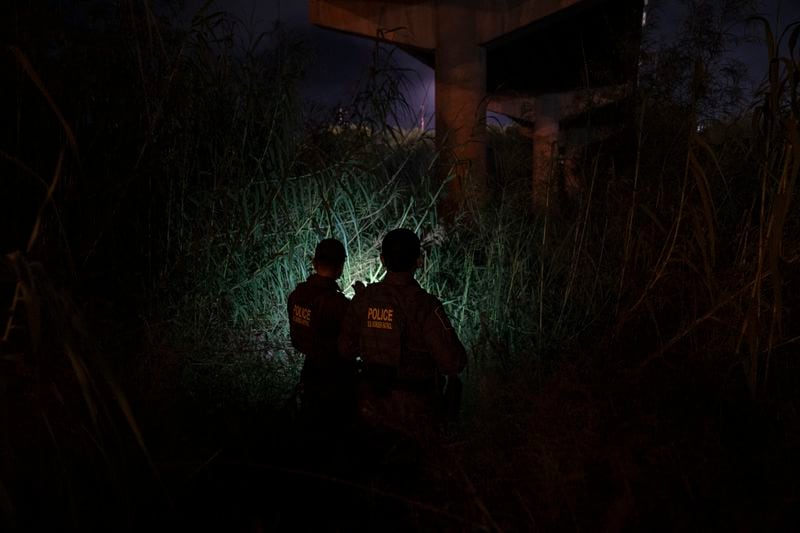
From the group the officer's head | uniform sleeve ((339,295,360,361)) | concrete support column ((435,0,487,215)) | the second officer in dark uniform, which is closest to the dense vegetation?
the second officer in dark uniform

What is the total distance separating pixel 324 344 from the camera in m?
2.87

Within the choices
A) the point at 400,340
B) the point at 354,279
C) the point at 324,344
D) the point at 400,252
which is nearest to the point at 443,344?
the point at 400,340

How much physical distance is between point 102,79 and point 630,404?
3502mm

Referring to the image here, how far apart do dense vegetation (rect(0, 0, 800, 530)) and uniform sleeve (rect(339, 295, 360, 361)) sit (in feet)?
1.81

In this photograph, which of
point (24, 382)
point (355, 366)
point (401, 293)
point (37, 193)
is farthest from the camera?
point (37, 193)

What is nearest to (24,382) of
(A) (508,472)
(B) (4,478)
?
(B) (4,478)

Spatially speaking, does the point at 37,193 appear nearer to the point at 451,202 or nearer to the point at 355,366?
the point at 355,366

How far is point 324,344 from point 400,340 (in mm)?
500

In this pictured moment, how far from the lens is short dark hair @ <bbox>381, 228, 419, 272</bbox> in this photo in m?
2.54

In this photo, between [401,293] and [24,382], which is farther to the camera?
[401,293]

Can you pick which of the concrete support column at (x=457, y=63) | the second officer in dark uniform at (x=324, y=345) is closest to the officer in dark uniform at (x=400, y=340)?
the second officer in dark uniform at (x=324, y=345)

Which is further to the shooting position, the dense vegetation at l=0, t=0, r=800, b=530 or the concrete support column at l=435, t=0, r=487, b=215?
the concrete support column at l=435, t=0, r=487, b=215

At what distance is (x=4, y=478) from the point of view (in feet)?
5.69

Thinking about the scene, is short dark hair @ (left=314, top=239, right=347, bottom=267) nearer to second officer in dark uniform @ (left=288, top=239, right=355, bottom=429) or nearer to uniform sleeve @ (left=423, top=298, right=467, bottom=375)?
second officer in dark uniform @ (left=288, top=239, right=355, bottom=429)
